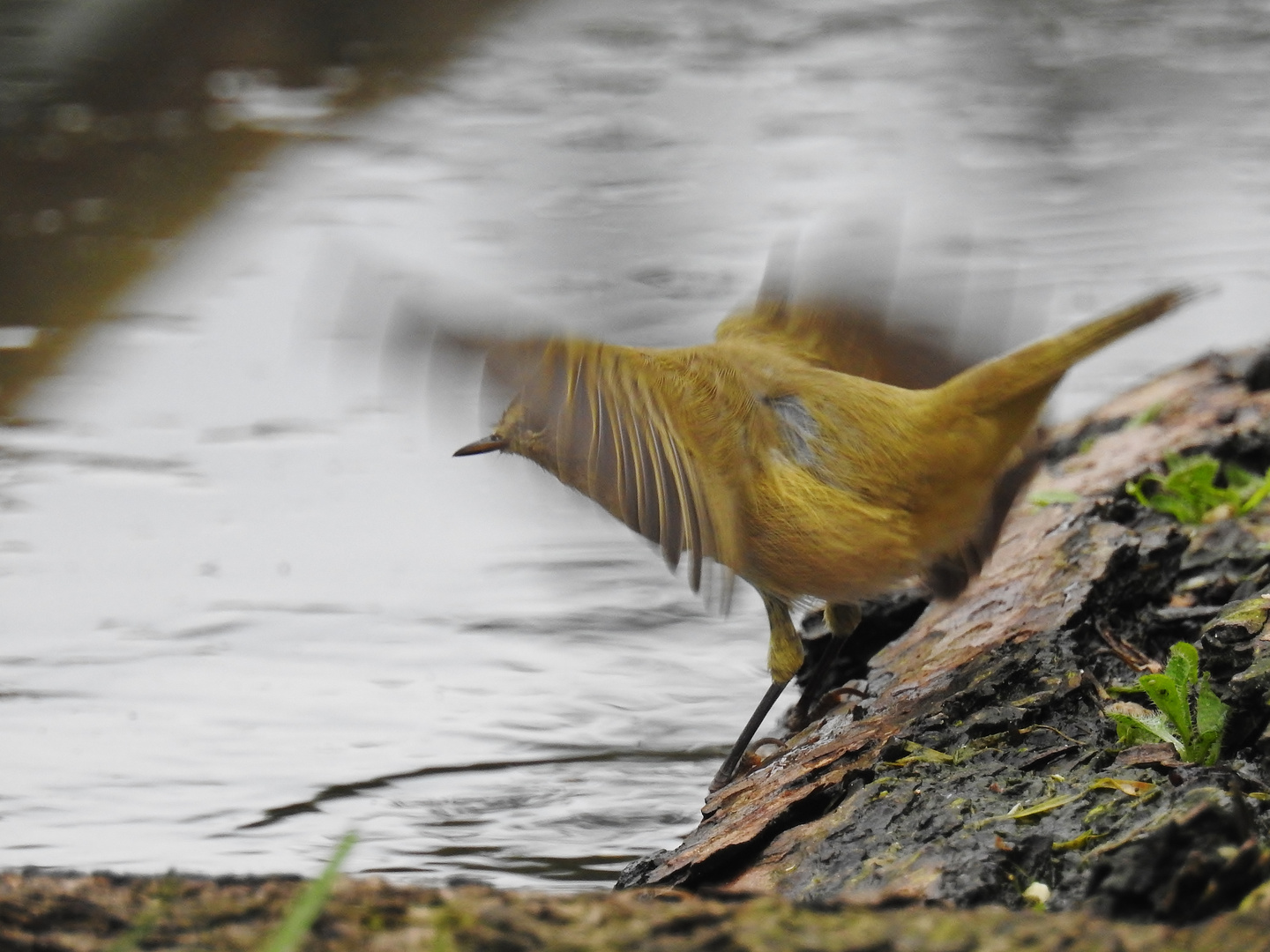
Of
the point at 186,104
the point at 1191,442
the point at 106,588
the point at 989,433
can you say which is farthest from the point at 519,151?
the point at 989,433

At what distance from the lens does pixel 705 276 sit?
757 cm

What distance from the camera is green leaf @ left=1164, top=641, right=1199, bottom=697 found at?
9.34 ft

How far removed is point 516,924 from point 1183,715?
5.00 ft

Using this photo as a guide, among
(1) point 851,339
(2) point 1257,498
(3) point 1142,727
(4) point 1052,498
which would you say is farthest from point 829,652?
(3) point 1142,727

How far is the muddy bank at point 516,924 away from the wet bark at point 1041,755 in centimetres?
14

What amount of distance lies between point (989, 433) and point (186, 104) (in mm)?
7615

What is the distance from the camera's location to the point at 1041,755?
2.97 m

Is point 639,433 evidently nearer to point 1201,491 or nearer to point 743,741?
point 743,741

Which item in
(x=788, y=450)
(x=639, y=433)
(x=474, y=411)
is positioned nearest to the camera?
(x=639, y=433)

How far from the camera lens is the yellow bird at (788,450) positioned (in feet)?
11.7

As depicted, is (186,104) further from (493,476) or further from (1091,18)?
(1091,18)

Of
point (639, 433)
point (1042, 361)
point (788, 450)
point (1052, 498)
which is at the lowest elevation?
point (1052, 498)

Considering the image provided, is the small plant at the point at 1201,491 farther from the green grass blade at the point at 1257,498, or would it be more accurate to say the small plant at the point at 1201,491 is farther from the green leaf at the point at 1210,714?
the green leaf at the point at 1210,714

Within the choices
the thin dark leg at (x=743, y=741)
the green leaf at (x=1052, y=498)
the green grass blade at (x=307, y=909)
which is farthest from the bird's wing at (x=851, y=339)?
the green grass blade at (x=307, y=909)
